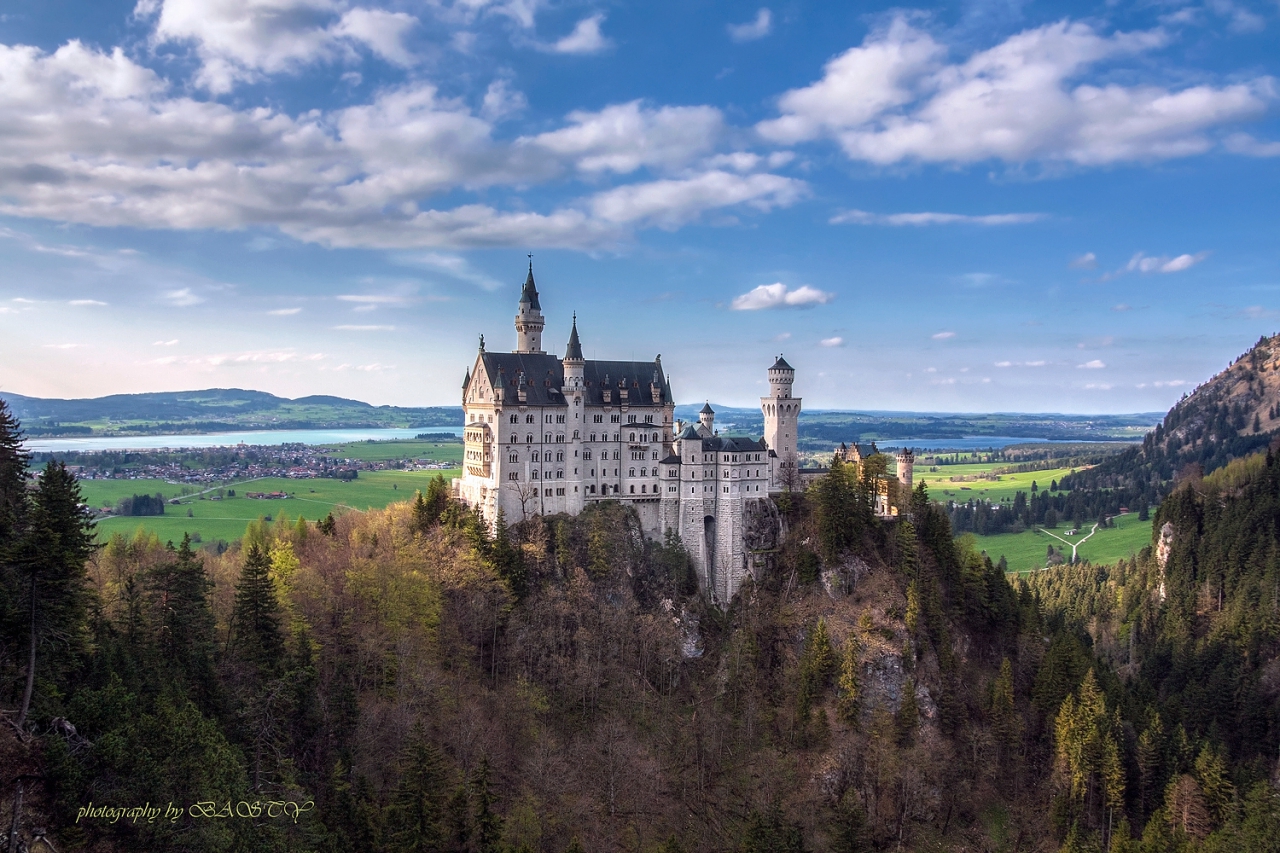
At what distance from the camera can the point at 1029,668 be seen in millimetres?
87125

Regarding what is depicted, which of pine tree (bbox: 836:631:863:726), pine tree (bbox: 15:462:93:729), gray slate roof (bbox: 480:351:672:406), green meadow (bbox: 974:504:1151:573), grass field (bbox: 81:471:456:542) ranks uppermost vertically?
gray slate roof (bbox: 480:351:672:406)

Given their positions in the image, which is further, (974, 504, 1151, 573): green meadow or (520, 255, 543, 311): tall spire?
(974, 504, 1151, 573): green meadow

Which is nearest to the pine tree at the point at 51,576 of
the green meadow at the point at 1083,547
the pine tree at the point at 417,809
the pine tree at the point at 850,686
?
the pine tree at the point at 417,809

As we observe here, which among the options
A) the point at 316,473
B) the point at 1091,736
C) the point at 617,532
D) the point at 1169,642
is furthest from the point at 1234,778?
the point at 316,473

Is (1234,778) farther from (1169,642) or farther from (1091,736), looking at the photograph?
(1169,642)

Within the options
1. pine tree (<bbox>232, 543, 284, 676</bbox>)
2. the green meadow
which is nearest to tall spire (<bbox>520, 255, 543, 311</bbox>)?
pine tree (<bbox>232, 543, 284, 676</bbox>)

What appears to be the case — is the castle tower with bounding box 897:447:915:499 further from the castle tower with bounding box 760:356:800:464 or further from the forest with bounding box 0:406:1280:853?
the castle tower with bounding box 760:356:800:464

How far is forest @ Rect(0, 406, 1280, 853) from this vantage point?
123ft

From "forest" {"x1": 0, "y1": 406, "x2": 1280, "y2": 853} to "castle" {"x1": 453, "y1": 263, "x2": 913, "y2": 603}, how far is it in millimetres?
2963

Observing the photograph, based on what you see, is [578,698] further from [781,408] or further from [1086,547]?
[1086,547]

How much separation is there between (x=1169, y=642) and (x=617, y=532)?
82901 mm

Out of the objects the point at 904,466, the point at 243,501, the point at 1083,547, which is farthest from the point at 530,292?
the point at 1083,547

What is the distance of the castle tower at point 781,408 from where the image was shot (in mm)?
95000

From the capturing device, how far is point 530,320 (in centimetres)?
9300
